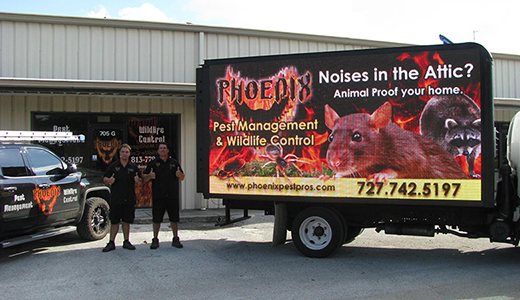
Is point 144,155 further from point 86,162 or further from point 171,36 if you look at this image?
point 171,36

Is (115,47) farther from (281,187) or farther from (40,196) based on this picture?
(281,187)

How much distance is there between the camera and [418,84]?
21.1 feet

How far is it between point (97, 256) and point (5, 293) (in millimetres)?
1822

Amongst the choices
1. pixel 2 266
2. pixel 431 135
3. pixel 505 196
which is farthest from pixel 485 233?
pixel 2 266

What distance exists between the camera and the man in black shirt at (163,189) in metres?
7.69

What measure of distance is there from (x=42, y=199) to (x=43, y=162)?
2.34 ft

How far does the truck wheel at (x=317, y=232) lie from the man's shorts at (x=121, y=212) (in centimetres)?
283

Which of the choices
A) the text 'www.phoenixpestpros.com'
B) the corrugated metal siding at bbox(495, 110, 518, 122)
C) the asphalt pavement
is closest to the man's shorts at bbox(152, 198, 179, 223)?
the text 'www.phoenixpestpros.com'

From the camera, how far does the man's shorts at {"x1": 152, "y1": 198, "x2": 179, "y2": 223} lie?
Result: 303 inches

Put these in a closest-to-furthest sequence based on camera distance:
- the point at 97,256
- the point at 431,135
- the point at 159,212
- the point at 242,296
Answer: the point at 242,296, the point at 431,135, the point at 97,256, the point at 159,212

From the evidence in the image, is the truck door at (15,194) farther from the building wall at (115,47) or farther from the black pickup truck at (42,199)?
the building wall at (115,47)

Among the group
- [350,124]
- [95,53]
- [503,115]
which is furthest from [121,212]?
[503,115]

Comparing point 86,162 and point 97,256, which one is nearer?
point 97,256

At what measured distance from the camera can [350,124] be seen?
6.70m
